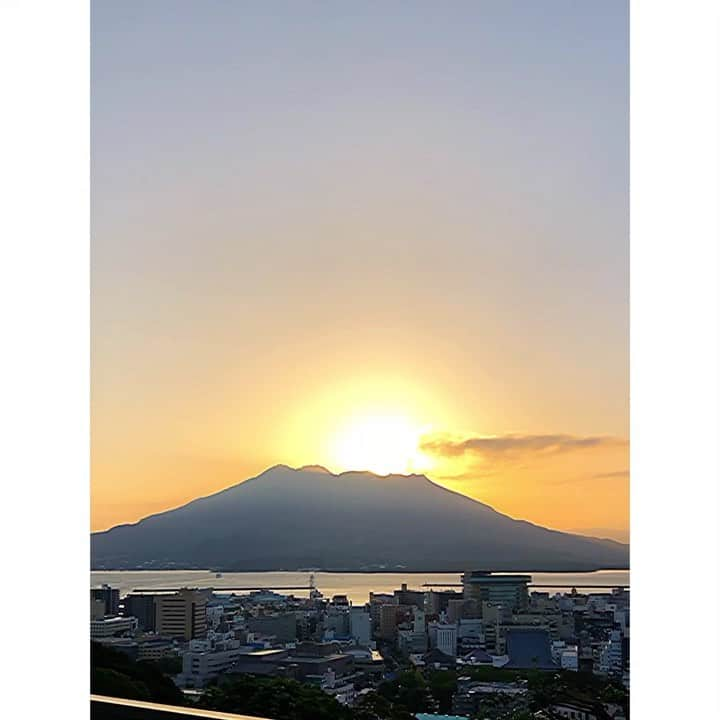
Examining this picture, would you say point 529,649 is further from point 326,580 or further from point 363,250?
point 363,250

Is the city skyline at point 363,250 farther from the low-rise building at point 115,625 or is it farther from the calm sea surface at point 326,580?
the low-rise building at point 115,625

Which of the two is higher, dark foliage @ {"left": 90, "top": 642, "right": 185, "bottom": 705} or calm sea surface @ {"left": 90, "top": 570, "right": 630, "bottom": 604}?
calm sea surface @ {"left": 90, "top": 570, "right": 630, "bottom": 604}

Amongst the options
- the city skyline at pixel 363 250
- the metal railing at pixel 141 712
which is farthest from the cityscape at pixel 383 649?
the metal railing at pixel 141 712

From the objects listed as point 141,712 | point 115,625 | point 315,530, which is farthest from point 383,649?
point 141,712

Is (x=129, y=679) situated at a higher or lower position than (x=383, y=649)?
lower

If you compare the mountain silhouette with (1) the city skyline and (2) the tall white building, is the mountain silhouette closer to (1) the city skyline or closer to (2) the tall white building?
(1) the city skyline

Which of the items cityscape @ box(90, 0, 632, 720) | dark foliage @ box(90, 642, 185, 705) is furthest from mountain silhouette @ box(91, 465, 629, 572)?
dark foliage @ box(90, 642, 185, 705)

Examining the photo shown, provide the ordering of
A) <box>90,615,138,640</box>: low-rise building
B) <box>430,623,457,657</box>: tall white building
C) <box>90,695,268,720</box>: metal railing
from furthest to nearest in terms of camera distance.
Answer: <box>90,615,138,640</box>: low-rise building, <box>430,623,457,657</box>: tall white building, <box>90,695,268,720</box>: metal railing
